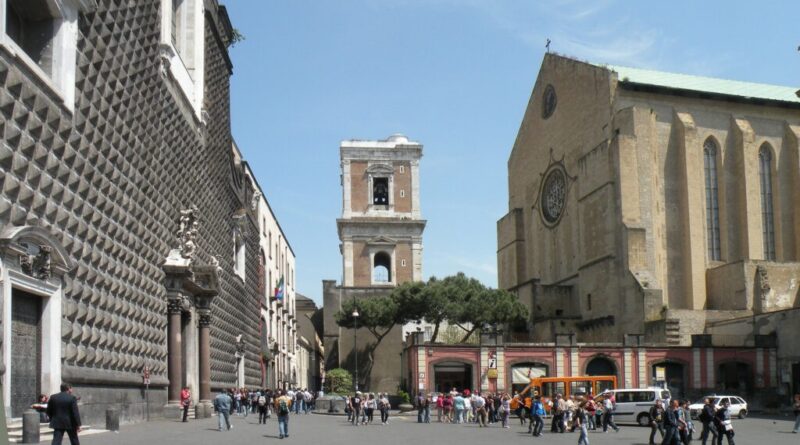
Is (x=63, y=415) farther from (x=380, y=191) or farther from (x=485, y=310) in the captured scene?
(x=380, y=191)

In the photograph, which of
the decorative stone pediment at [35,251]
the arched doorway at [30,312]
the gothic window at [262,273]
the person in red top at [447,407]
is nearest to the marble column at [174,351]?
the arched doorway at [30,312]

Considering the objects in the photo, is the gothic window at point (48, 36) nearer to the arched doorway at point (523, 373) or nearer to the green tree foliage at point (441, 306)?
the arched doorway at point (523, 373)

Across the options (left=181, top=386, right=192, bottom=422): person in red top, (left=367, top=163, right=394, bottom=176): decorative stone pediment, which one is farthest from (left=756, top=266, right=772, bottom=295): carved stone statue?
(left=181, top=386, right=192, bottom=422): person in red top

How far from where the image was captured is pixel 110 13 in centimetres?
2088

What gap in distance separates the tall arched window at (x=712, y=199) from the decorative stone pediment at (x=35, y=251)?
50.4m

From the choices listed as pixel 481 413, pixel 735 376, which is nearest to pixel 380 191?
pixel 735 376

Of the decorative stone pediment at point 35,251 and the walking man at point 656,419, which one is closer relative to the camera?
the decorative stone pediment at point 35,251

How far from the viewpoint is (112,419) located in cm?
1958

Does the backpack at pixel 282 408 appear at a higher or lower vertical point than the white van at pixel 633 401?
higher

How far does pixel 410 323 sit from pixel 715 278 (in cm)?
2290

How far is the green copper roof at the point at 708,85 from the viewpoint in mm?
63906

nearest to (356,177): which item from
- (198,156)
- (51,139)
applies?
(198,156)

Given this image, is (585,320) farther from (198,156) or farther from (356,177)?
(198,156)

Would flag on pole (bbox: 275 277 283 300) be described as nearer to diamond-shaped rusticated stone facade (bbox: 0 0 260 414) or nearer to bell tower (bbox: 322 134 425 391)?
bell tower (bbox: 322 134 425 391)
